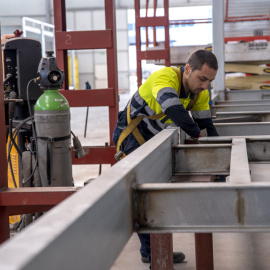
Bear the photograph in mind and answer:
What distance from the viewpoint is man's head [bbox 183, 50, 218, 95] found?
10.3 feet

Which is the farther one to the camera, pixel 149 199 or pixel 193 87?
pixel 193 87

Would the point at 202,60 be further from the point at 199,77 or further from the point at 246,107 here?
the point at 246,107

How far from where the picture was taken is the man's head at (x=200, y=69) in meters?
3.13

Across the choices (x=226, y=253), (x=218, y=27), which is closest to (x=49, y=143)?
(x=226, y=253)

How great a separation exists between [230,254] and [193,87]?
4.70ft

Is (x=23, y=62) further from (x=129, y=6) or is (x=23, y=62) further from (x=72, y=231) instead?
(x=129, y=6)

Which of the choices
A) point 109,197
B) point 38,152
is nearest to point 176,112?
point 38,152

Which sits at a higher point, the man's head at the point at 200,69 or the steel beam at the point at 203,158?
the man's head at the point at 200,69

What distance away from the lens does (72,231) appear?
0.90m

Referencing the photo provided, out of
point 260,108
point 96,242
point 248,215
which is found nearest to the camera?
point 96,242

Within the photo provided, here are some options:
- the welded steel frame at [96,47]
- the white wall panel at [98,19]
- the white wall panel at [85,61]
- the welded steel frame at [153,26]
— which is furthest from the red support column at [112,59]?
the white wall panel at [85,61]

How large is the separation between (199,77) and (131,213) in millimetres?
1917

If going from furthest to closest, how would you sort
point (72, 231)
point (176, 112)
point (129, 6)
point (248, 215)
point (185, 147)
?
point (129, 6) → point (176, 112) → point (185, 147) → point (248, 215) → point (72, 231)

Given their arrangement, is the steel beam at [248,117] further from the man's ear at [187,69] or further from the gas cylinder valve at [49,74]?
the gas cylinder valve at [49,74]
